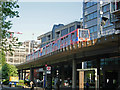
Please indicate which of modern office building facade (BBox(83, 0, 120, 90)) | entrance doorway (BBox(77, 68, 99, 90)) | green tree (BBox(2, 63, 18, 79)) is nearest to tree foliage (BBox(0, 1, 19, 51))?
entrance doorway (BBox(77, 68, 99, 90))

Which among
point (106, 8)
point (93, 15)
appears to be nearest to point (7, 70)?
point (93, 15)

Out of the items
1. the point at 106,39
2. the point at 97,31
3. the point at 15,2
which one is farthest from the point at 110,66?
the point at 15,2

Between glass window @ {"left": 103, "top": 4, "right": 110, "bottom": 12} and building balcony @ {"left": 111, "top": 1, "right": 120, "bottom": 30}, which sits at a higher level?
glass window @ {"left": 103, "top": 4, "right": 110, "bottom": 12}

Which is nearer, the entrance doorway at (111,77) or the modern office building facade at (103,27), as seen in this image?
the modern office building facade at (103,27)

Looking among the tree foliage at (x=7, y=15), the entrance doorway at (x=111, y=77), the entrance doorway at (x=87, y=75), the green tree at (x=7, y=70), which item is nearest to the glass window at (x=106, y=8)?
the entrance doorway at (x=111, y=77)

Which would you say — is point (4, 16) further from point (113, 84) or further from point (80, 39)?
point (113, 84)

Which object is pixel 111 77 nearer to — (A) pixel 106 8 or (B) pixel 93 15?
(A) pixel 106 8

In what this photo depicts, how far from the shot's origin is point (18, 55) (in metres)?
191

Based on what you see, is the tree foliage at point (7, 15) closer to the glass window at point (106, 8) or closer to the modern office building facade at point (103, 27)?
the modern office building facade at point (103, 27)

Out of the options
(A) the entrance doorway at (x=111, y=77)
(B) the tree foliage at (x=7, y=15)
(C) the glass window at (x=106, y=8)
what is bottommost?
(A) the entrance doorway at (x=111, y=77)

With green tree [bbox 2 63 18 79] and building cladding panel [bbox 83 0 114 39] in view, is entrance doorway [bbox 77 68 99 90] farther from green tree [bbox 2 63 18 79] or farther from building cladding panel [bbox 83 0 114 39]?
building cladding panel [bbox 83 0 114 39]

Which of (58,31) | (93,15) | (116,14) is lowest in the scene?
(116,14)

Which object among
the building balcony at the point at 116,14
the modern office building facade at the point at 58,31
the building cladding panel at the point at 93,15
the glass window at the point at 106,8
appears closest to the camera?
the building balcony at the point at 116,14

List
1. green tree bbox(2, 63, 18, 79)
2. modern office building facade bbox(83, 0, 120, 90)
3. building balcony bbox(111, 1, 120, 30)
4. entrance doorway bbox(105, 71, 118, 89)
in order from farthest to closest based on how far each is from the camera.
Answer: green tree bbox(2, 63, 18, 79)
entrance doorway bbox(105, 71, 118, 89)
building balcony bbox(111, 1, 120, 30)
modern office building facade bbox(83, 0, 120, 90)
